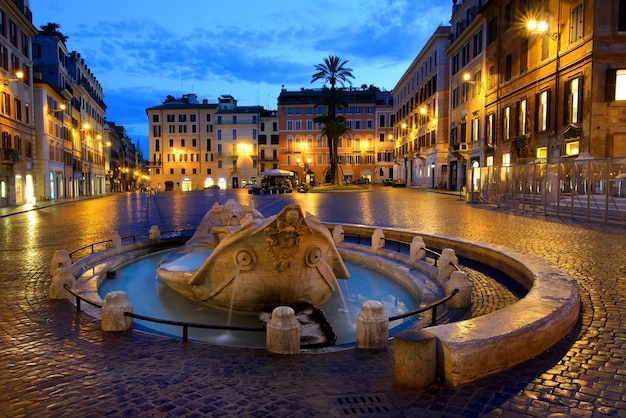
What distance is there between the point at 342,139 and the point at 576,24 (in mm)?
61784

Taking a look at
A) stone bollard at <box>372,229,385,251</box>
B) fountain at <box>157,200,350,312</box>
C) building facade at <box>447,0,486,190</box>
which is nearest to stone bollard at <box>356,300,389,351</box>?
fountain at <box>157,200,350,312</box>

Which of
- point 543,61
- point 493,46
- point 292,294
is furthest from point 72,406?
point 493,46

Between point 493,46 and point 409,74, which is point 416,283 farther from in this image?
point 409,74

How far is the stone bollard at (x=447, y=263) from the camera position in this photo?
26.5ft

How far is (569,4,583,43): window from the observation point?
24953 mm

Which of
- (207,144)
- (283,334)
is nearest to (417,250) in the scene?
(283,334)

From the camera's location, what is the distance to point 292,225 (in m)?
6.75

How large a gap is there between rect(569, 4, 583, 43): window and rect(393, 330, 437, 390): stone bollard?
26893 millimetres

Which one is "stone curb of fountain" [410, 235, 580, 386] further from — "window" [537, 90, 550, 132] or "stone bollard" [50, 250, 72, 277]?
"window" [537, 90, 550, 132]

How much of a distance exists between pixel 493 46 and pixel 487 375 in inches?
1495

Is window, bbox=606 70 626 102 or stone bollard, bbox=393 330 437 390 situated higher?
window, bbox=606 70 626 102

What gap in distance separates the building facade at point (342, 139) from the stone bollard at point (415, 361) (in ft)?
268

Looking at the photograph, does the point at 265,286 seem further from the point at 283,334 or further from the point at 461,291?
the point at 461,291

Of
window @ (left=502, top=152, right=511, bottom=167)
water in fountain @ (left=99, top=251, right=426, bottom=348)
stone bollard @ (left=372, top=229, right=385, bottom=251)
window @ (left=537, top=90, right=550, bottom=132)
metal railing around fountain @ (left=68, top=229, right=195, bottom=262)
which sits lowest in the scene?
water in fountain @ (left=99, top=251, right=426, bottom=348)
